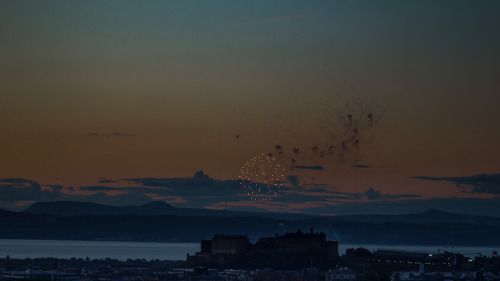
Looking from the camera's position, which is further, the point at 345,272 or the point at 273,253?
the point at 273,253

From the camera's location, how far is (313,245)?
156375mm

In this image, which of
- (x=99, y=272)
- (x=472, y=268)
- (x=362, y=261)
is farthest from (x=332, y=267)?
(x=99, y=272)

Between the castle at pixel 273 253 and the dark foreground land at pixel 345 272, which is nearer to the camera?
the dark foreground land at pixel 345 272

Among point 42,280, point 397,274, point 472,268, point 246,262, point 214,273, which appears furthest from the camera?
point 246,262

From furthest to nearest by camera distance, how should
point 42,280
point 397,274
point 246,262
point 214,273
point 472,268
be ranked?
point 246,262 < point 472,268 < point 214,273 < point 397,274 < point 42,280

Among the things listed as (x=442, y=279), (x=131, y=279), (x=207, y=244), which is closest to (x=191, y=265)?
(x=207, y=244)

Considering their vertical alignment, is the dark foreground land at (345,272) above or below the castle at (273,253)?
below

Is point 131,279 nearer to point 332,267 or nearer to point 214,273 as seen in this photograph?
point 214,273

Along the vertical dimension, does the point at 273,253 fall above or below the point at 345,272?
above

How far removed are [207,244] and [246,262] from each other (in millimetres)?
14415

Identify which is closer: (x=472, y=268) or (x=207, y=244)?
(x=472, y=268)

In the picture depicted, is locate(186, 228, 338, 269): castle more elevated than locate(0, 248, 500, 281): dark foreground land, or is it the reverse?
locate(186, 228, 338, 269): castle

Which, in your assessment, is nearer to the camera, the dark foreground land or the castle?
the dark foreground land

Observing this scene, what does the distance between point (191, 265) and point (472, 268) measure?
150 ft
